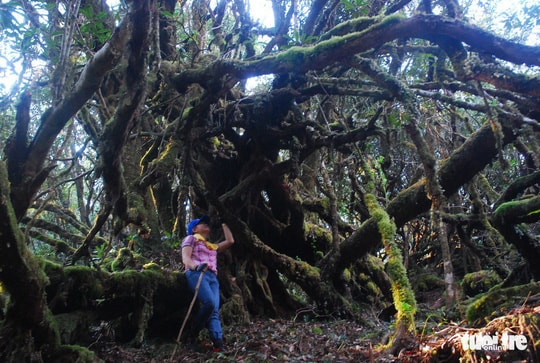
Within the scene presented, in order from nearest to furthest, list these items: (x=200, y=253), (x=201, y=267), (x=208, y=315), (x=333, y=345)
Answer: (x=333, y=345) < (x=208, y=315) < (x=201, y=267) < (x=200, y=253)

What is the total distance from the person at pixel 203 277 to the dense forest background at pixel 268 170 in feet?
1.20

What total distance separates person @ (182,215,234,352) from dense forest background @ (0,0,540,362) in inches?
14.4

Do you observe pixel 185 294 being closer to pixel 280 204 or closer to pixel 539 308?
pixel 280 204

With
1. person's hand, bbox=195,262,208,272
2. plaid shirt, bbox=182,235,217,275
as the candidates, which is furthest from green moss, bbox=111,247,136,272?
person's hand, bbox=195,262,208,272

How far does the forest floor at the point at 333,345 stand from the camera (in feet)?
7.74

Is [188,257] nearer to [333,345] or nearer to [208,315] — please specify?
[208,315]

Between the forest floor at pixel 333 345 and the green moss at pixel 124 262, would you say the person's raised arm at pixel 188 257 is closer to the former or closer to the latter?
the forest floor at pixel 333 345

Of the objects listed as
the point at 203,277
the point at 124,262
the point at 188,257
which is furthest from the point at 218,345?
the point at 124,262

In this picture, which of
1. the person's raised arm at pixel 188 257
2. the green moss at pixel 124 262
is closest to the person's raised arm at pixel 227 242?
the person's raised arm at pixel 188 257

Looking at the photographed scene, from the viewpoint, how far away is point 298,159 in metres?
6.57

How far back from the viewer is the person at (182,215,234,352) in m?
4.84

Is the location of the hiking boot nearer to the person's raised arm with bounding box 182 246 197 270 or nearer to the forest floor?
the forest floor

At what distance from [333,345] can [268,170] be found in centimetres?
312

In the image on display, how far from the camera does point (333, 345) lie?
14.8ft
